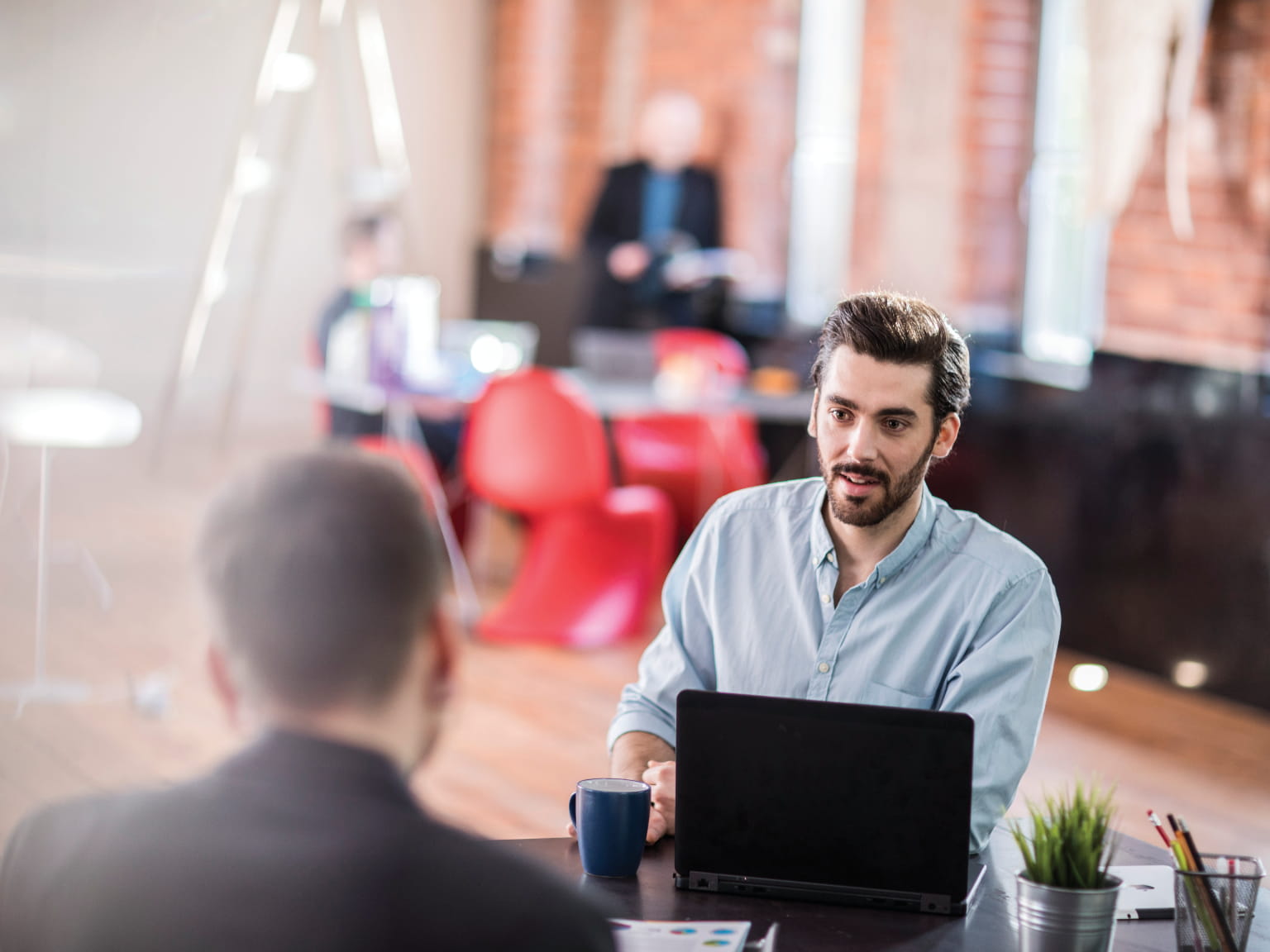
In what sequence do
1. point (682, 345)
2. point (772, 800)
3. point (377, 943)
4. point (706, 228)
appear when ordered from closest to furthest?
1. point (377, 943)
2. point (772, 800)
3. point (682, 345)
4. point (706, 228)

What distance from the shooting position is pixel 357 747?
77 cm

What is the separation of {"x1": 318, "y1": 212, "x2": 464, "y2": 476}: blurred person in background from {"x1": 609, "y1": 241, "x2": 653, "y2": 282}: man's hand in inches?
48.6

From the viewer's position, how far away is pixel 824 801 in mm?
1314

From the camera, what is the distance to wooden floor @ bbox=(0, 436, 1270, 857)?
349cm

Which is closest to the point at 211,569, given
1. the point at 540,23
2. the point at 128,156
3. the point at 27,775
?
the point at 27,775

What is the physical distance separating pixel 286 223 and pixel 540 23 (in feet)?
11.9

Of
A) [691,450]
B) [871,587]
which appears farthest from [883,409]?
[691,450]

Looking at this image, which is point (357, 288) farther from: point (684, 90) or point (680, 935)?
point (680, 935)

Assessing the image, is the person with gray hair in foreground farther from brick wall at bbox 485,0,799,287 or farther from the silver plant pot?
brick wall at bbox 485,0,799,287

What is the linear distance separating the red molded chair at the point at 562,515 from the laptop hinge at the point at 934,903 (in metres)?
3.24

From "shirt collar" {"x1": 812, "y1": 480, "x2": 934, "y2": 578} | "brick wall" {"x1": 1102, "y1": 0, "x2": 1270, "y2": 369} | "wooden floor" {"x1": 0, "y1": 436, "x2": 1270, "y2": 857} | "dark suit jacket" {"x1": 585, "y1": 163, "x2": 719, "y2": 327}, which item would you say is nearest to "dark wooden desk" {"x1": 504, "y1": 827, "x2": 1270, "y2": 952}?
"shirt collar" {"x1": 812, "y1": 480, "x2": 934, "y2": 578}

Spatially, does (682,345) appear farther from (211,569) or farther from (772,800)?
(211,569)

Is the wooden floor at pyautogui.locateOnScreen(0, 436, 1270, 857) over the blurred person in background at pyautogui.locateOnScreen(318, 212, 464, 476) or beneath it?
beneath

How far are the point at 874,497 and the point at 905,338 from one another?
19cm
